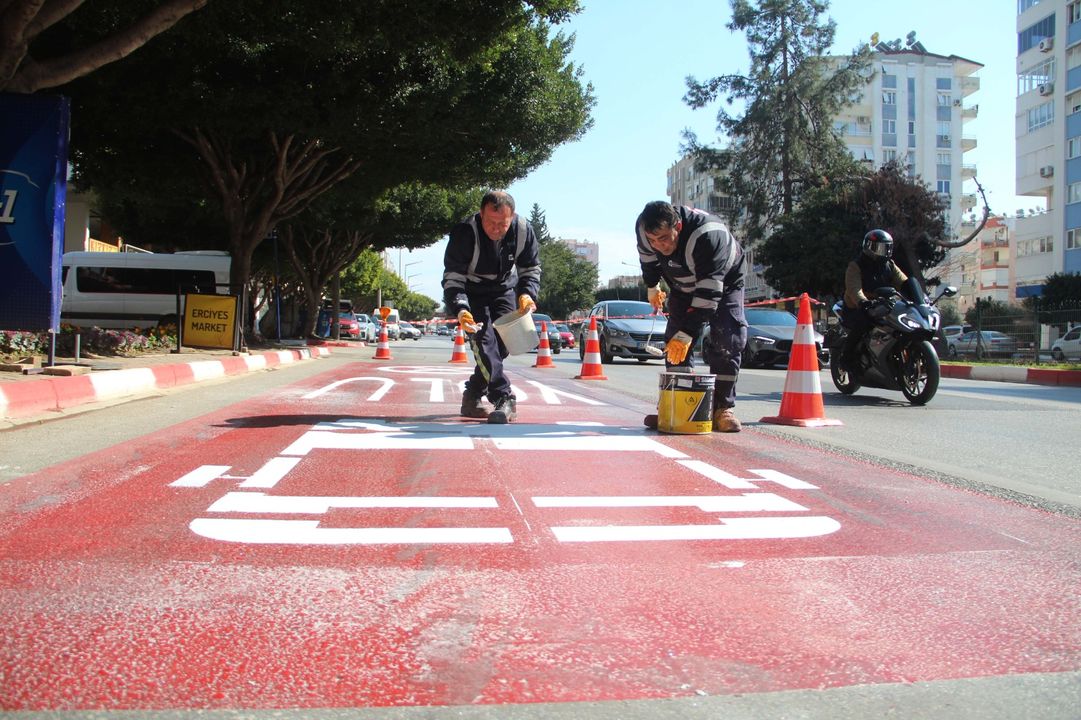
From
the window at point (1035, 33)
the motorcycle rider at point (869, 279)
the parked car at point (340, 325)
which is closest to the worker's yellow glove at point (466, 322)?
the motorcycle rider at point (869, 279)

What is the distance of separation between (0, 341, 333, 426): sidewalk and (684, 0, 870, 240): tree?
3482cm

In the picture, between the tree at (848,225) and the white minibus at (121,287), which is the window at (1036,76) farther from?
the white minibus at (121,287)

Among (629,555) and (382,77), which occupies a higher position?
(382,77)

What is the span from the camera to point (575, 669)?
2.17 meters

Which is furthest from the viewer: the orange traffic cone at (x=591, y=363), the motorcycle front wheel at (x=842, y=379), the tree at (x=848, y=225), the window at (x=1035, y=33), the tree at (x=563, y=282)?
the tree at (x=563, y=282)

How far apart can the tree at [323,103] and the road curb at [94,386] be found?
5516 mm

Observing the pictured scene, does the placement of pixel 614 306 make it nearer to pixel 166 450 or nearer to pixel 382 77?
pixel 382 77

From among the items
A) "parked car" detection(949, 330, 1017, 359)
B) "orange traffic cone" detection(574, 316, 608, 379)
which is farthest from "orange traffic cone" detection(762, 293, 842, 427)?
"parked car" detection(949, 330, 1017, 359)

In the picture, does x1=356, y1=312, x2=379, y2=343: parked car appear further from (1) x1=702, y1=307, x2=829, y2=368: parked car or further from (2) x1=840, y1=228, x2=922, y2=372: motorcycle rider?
(2) x1=840, y1=228, x2=922, y2=372: motorcycle rider

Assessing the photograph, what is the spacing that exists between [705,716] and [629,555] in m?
1.22

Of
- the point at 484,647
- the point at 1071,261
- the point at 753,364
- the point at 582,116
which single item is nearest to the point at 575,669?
the point at 484,647

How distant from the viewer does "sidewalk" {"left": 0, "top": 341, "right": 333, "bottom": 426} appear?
24.5ft

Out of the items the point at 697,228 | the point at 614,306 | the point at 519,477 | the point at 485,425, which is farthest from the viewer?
the point at 614,306

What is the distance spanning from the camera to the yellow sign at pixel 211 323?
701 inches
